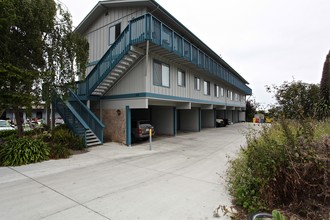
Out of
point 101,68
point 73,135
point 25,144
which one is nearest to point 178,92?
point 101,68

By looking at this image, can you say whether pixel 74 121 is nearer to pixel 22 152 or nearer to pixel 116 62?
pixel 22 152

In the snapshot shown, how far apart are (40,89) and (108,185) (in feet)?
23.2

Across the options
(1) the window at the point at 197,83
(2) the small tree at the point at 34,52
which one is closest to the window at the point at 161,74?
(2) the small tree at the point at 34,52

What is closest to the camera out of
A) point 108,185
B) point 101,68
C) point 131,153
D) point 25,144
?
point 108,185

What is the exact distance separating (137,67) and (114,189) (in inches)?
315

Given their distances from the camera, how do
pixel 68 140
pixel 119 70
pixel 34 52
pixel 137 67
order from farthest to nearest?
pixel 119 70
pixel 137 67
pixel 68 140
pixel 34 52

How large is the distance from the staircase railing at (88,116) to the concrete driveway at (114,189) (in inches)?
139

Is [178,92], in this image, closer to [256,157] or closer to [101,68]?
[101,68]

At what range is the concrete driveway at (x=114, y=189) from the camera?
3.78 m

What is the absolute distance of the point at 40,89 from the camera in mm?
9648

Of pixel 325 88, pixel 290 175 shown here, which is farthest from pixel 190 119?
pixel 290 175

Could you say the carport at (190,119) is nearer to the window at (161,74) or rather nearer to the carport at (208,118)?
the carport at (208,118)

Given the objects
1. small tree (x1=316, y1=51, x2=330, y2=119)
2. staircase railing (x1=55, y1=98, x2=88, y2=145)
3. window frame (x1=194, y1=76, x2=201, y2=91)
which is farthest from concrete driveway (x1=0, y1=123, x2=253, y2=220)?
window frame (x1=194, y1=76, x2=201, y2=91)

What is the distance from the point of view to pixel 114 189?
4.93 meters
